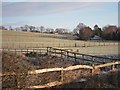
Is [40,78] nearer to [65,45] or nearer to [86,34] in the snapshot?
[65,45]

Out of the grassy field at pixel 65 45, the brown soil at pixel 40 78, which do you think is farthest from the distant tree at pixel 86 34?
the brown soil at pixel 40 78

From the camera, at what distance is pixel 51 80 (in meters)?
10.4

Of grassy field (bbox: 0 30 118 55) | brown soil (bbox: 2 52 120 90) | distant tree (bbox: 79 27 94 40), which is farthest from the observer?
distant tree (bbox: 79 27 94 40)

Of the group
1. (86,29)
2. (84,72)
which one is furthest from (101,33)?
(84,72)

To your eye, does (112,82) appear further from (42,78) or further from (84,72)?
(42,78)

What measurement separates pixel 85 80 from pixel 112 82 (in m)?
1.25

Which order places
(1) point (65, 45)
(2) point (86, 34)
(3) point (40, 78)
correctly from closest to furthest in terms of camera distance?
(3) point (40, 78)
(1) point (65, 45)
(2) point (86, 34)

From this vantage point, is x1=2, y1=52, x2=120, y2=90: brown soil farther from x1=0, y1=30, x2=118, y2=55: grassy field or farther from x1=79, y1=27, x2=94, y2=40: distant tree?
x1=79, y1=27, x2=94, y2=40: distant tree

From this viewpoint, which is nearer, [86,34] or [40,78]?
[40,78]

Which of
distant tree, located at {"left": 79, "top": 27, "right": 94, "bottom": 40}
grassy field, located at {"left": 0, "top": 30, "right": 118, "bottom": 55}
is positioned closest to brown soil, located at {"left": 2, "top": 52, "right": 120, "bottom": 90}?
grassy field, located at {"left": 0, "top": 30, "right": 118, "bottom": 55}

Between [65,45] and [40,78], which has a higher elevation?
[40,78]

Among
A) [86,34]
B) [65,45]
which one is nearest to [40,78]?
[65,45]

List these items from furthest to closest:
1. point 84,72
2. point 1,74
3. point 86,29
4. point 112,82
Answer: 1. point 86,29
2. point 84,72
3. point 112,82
4. point 1,74

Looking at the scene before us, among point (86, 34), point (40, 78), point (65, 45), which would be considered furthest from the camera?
point (86, 34)
